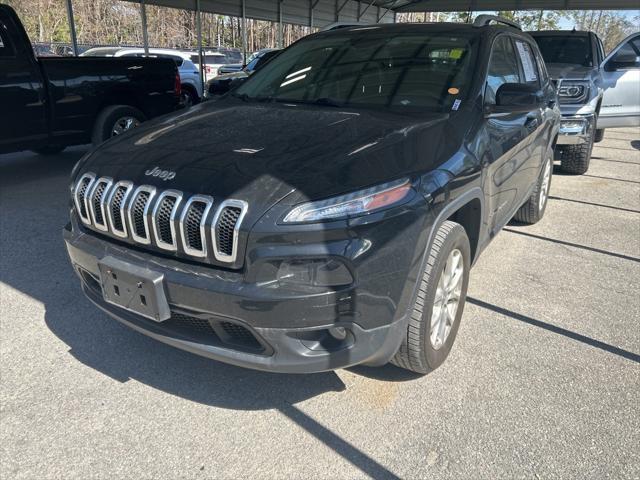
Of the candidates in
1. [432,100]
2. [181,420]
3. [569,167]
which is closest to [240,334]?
[181,420]

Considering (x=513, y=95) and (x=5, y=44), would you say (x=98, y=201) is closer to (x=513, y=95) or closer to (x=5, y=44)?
(x=513, y=95)

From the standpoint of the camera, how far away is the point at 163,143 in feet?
8.96

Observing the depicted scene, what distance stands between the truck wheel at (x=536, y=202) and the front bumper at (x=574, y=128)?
74.5 inches

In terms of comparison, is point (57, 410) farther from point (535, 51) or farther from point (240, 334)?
point (535, 51)

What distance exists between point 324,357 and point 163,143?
1.37 m

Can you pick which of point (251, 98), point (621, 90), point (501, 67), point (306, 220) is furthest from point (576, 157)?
point (306, 220)

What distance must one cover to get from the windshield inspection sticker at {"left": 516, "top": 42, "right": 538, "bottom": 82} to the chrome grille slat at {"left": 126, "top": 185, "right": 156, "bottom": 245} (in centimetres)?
319

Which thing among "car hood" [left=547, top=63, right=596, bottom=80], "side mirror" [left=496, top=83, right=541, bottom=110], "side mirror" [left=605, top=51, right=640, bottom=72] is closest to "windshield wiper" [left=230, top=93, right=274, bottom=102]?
"side mirror" [left=496, top=83, right=541, bottom=110]

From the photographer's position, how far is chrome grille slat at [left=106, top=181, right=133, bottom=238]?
95.7 inches

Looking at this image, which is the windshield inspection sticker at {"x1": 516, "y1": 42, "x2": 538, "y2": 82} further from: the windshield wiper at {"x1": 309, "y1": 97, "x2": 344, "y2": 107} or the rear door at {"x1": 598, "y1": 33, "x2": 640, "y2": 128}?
the rear door at {"x1": 598, "y1": 33, "x2": 640, "y2": 128}

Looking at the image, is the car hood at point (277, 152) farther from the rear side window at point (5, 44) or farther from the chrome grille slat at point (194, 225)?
the rear side window at point (5, 44)

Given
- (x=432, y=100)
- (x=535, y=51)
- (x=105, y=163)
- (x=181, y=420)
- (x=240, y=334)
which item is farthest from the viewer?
(x=535, y=51)

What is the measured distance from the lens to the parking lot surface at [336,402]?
7.42 ft

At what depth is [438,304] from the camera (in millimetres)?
2682
